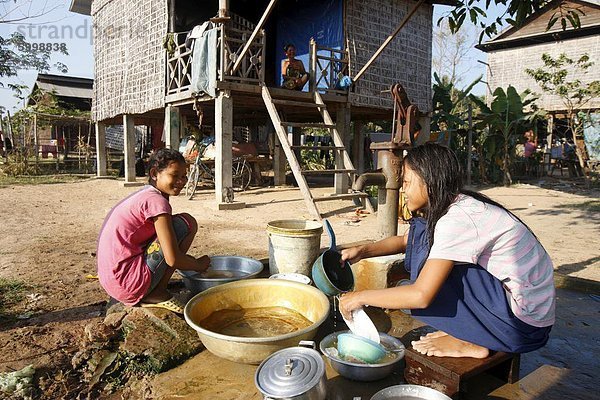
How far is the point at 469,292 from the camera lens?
1.77m

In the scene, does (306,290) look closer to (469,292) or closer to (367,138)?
(469,292)

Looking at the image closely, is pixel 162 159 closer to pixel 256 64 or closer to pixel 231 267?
pixel 231 267

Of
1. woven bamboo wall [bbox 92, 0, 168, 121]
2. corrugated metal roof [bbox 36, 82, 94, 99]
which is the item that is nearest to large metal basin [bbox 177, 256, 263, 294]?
woven bamboo wall [bbox 92, 0, 168, 121]

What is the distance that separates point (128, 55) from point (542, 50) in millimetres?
14803

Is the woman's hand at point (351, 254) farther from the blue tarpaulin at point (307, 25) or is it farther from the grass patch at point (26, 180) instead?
the grass patch at point (26, 180)

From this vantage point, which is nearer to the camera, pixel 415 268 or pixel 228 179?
pixel 415 268

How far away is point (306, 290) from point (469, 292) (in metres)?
0.92

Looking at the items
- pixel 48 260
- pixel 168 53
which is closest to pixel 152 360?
pixel 48 260

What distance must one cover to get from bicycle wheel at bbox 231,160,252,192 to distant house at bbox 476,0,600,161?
11.2 metres

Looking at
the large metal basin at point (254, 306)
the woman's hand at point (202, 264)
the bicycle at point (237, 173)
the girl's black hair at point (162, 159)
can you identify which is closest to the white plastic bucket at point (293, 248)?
the large metal basin at point (254, 306)

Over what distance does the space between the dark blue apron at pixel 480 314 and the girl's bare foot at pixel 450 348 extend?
42mm

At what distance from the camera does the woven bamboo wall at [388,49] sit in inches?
352

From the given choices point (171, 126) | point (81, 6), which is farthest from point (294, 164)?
point (81, 6)

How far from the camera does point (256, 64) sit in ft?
24.7
